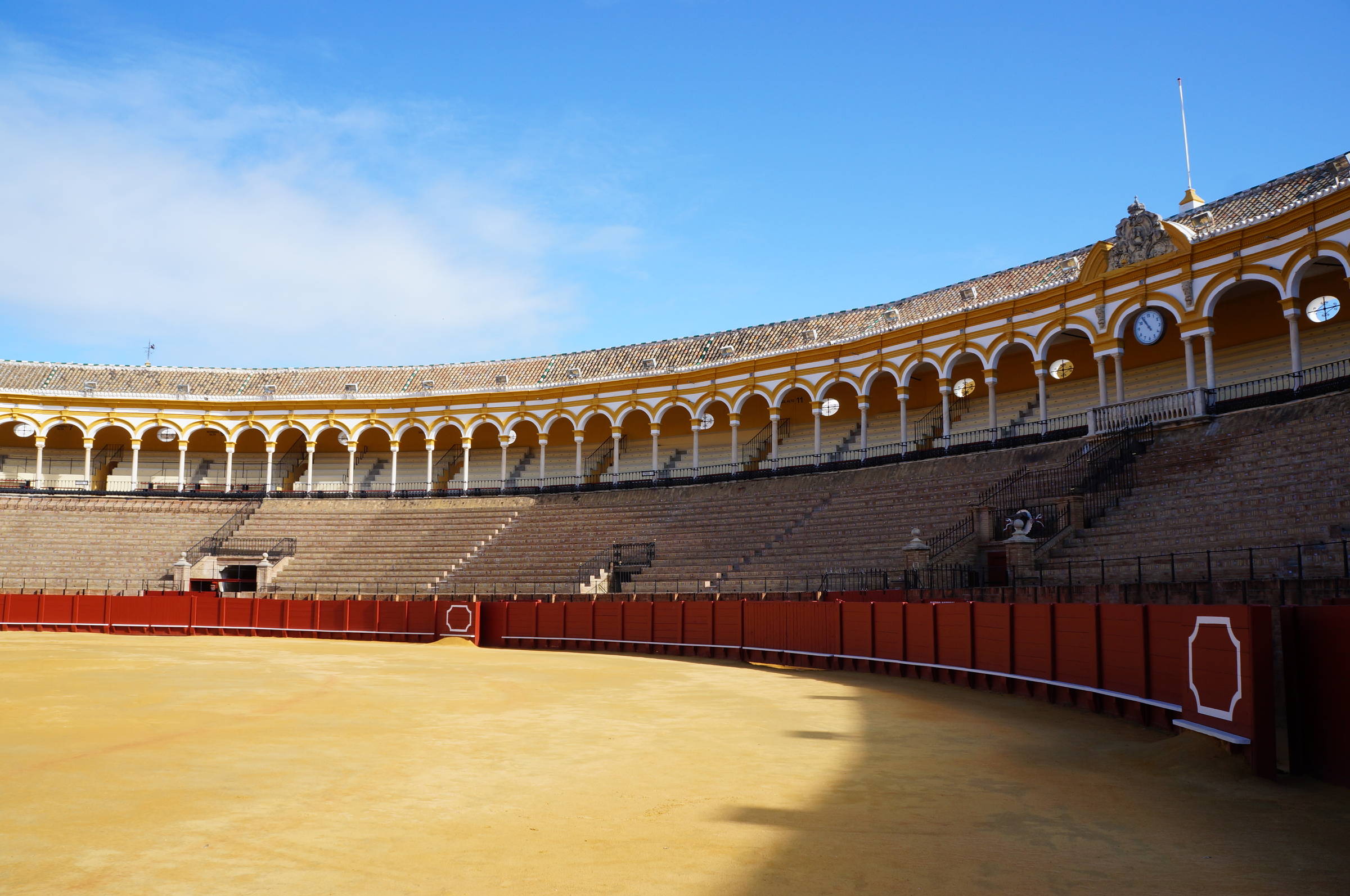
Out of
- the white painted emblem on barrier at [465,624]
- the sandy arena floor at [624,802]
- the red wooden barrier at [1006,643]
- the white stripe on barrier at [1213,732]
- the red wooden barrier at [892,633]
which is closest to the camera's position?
the sandy arena floor at [624,802]

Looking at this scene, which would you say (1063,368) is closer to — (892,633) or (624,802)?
(892,633)

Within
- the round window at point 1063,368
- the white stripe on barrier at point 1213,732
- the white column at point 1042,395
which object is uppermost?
the round window at point 1063,368

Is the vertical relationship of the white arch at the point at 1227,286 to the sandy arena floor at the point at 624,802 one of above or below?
above

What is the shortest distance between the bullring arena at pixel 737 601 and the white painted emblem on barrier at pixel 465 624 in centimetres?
13

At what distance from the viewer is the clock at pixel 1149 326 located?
83.9ft

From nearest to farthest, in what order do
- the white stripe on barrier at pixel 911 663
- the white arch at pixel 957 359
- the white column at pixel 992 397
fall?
the white stripe on barrier at pixel 911 663
the white column at pixel 992 397
the white arch at pixel 957 359

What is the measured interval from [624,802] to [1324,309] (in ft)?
75.2

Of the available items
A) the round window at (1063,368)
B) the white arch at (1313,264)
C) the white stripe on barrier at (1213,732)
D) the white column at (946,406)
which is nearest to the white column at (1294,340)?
the white arch at (1313,264)

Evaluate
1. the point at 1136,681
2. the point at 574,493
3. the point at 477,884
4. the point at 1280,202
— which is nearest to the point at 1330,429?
the point at 1280,202

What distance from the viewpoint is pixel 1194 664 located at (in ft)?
29.8

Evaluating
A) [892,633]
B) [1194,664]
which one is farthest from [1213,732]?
[892,633]

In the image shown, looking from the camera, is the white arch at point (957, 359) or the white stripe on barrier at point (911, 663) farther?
the white arch at point (957, 359)

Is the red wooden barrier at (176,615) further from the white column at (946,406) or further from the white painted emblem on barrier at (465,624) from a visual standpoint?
the white column at (946,406)

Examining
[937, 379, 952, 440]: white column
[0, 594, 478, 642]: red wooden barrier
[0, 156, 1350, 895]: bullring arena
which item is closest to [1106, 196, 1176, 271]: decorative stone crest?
[0, 156, 1350, 895]: bullring arena
